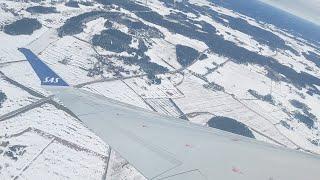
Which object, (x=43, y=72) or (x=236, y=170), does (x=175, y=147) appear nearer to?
(x=236, y=170)

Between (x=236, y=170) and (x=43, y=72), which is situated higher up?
(x=43, y=72)

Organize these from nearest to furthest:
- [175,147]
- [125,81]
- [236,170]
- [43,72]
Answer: [236,170] → [175,147] → [43,72] → [125,81]

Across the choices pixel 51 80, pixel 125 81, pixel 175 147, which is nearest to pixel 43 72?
pixel 51 80

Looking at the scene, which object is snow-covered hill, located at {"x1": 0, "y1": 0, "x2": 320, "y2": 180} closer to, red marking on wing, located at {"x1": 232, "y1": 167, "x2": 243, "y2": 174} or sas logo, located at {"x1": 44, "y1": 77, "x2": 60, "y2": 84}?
sas logo, located at {"x1": 44, "y1": 77, "x2": 60, "y2": 84}

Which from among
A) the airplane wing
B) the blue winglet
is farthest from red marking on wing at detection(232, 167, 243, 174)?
the blue winglet

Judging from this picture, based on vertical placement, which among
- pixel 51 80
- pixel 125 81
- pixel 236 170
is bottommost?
pixel 125 81

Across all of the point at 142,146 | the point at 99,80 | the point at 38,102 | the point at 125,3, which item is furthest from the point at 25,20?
the point at 142,146

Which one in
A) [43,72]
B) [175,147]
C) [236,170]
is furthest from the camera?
[43,72]

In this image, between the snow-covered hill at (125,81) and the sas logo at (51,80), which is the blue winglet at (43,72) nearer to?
the sas logo at (51,80)
